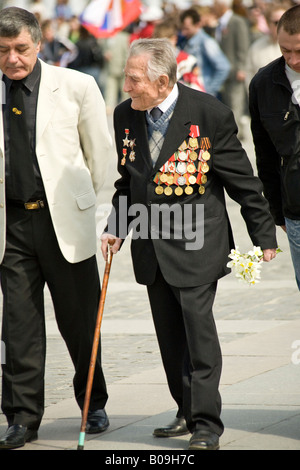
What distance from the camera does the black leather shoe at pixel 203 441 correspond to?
4656 mm

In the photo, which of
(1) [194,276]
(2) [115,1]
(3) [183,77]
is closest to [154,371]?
(1) [194,276]

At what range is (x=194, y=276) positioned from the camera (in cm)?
480

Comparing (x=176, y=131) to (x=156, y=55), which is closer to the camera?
(x=156, y=55)

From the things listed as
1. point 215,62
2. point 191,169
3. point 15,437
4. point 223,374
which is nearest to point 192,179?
point 191,169

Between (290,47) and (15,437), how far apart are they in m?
2.23

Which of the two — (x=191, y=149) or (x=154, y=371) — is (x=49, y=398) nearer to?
(x=154, y=371)

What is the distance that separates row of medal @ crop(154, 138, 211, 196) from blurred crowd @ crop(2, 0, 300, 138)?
575 centimetres

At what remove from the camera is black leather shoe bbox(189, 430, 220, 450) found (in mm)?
4656

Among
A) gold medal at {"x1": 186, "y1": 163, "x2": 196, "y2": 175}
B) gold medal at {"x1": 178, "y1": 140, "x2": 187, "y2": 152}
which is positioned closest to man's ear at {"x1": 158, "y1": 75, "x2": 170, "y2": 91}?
gold medal at {"x1": 178, "y1": 140, "x2": 187, "y2": 152}

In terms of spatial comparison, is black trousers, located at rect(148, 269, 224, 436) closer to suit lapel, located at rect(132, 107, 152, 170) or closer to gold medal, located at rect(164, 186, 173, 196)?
gold medal, located at rect(164, 186, 173, 196)

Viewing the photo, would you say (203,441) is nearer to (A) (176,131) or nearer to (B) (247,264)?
(B) (247,264)

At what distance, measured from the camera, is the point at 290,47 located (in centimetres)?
469

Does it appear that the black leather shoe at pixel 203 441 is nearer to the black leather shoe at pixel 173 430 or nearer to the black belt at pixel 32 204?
the black leather shoe at pixel 173 430

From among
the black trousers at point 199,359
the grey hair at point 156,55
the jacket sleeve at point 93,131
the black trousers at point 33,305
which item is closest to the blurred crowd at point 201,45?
the jacket sleeve at point 93,131
